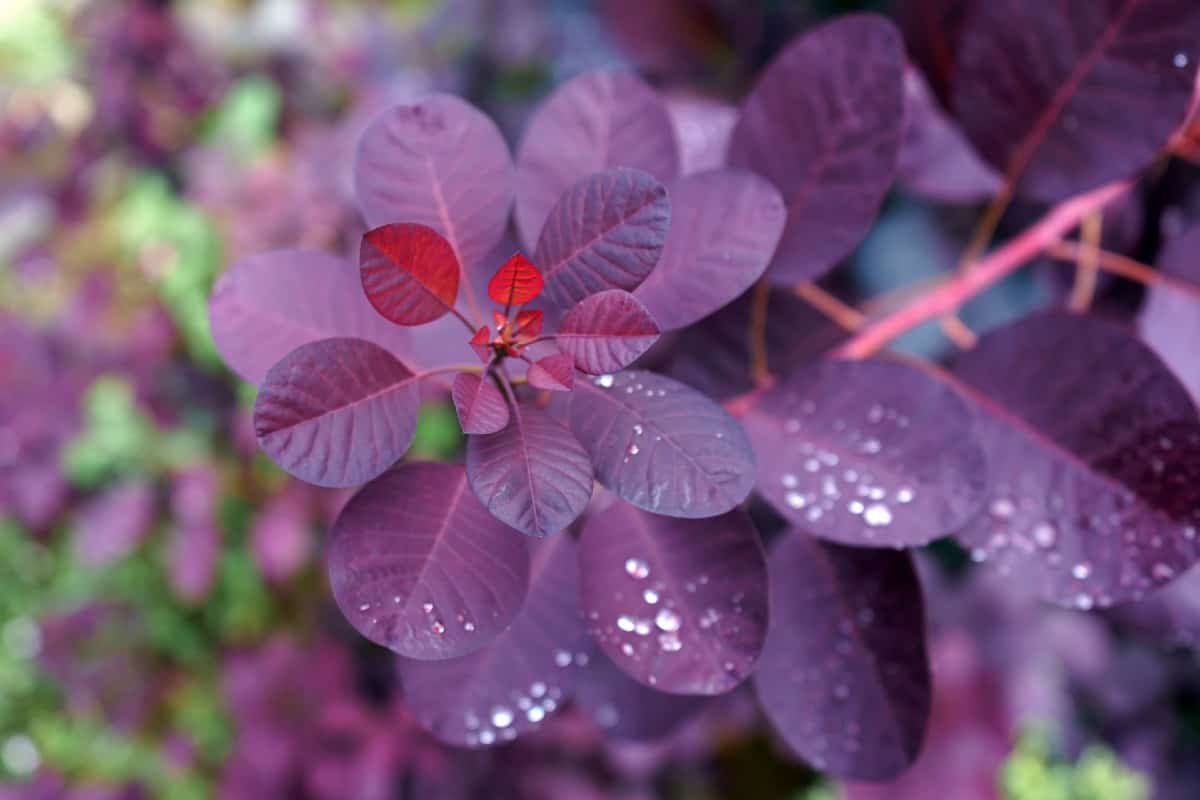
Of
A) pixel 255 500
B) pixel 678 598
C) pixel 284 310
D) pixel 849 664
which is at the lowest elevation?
pixel 255 500

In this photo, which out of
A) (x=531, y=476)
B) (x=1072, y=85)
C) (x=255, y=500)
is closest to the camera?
(x=531, y=476)

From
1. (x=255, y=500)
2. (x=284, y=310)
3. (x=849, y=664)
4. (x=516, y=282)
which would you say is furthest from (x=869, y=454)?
(x=255, y=500)

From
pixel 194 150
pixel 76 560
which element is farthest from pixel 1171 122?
pixel 76 560

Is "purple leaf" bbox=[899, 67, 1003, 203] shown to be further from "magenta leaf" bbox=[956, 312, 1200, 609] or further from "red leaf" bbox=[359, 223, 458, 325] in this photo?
"red leaf" bbox=[359, 223, 458, 325]

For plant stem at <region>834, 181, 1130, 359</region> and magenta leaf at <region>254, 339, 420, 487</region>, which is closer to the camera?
magenta leaf at <region>254, 339, 420, 487</region>

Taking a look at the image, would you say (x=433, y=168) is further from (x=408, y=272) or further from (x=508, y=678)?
(x=508, y=678)

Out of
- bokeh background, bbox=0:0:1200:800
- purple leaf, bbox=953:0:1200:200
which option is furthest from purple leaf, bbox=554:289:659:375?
bokeh background, bbox=0:0:1200:800
